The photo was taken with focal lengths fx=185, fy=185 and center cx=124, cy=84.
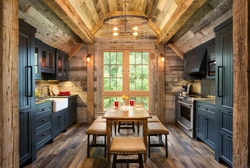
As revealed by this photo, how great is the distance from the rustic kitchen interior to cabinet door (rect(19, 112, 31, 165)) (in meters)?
0.02

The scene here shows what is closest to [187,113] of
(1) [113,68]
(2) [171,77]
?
(2) [171,77]

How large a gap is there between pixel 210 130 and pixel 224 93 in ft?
3.30

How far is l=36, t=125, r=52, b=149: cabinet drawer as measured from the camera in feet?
11.2

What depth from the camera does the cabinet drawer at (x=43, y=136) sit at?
341 centimetres

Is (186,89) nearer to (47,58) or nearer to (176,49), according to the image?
(176,49)

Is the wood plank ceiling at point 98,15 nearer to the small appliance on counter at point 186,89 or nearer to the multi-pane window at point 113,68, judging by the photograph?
the multi-pane window at point 113,68

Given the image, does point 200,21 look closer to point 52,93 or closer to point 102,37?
point 102,37

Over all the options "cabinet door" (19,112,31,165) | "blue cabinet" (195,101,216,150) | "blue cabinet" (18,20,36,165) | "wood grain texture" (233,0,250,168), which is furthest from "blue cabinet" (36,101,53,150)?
"blue cabinet" (195,101,216,150)

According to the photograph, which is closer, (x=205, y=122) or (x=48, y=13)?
(x=48, y=13)

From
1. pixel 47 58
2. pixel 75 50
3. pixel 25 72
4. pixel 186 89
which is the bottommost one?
pixel 186 89

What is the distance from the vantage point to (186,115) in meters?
4.79

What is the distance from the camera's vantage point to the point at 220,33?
303 cm

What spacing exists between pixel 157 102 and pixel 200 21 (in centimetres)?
287

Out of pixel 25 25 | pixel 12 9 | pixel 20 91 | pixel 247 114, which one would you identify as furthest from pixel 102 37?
pixel 247 114
